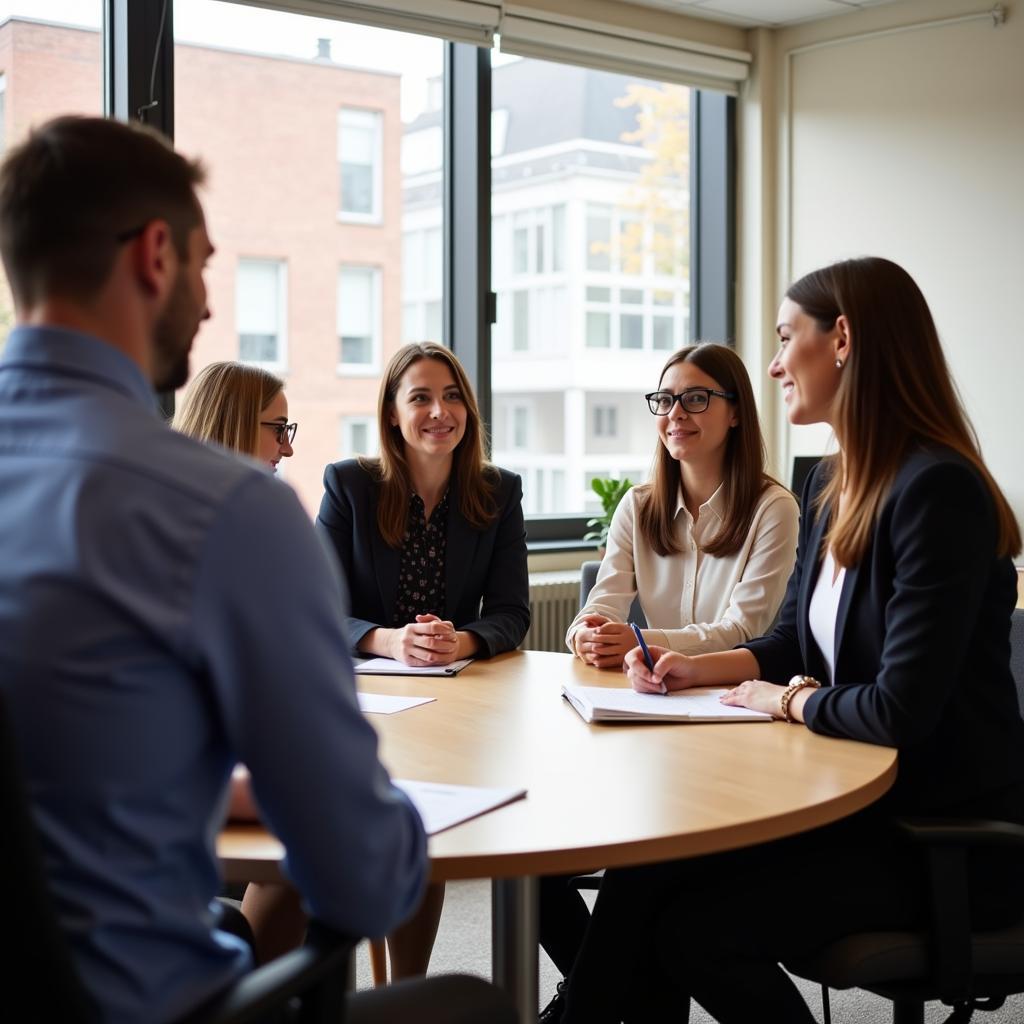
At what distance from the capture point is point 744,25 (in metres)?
5.32

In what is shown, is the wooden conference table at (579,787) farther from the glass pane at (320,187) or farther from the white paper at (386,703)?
the glass pane at (320,187)

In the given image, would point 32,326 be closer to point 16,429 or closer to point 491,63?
point 16,429

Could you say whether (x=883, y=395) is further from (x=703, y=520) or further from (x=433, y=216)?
(x=433, y=216)

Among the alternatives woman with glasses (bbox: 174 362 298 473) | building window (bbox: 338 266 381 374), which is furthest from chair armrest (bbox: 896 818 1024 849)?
building window (bbox: 338 266 381 374)

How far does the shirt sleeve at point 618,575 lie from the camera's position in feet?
9.38

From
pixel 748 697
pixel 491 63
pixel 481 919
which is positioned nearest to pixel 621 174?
pixel 491 63

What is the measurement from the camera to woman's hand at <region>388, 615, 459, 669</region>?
239 cm

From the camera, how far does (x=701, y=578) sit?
2814mm

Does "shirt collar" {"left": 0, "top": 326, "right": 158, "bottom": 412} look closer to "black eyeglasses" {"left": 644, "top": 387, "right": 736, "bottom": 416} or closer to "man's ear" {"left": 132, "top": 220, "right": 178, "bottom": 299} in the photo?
"man's ear" {"left": 132, "top": 220, "right": 178, "bottom": 299}

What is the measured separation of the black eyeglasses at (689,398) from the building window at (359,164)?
2035 millimetres

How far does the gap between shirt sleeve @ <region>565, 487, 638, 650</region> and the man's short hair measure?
1942mm

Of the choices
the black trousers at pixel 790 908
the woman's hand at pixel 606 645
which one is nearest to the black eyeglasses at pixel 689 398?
the woman's hand at pixel 606 645

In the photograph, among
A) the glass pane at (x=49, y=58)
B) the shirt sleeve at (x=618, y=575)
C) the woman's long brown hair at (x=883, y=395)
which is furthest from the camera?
the glass pane at (x=49, y=58)

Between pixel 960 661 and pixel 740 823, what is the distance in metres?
0.50
